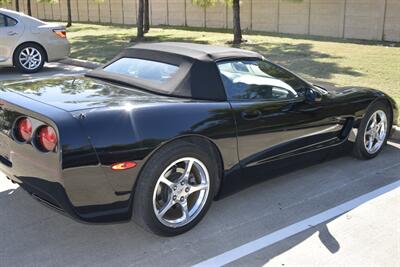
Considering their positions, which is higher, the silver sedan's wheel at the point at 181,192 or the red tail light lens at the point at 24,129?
the red tail light lens at the point at 24,129

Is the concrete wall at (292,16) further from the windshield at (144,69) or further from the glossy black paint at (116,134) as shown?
the windshield at (144,69)

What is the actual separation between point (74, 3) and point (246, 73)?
107 ft

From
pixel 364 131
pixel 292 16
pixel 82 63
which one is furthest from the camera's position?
pixel 292 16

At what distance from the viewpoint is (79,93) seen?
12.4 ft

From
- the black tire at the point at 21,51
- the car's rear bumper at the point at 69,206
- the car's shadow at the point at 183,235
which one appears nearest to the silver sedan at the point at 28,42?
the black tire at the point at 21,51

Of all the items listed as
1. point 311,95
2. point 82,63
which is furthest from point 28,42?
point 311,95

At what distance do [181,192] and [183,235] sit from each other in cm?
34

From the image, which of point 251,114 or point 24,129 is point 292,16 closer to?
point 251,114

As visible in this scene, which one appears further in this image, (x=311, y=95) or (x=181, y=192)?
(x=311, y=95)

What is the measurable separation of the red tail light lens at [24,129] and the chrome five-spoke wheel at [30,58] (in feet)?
25.3

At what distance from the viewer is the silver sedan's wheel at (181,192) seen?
11.6 feet

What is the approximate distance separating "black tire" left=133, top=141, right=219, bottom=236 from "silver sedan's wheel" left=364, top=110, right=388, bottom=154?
240cm

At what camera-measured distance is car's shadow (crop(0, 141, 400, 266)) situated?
3.39 meters

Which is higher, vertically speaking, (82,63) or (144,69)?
(144,69)
